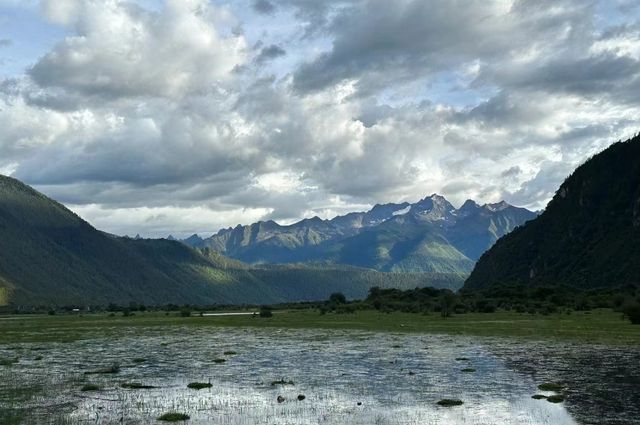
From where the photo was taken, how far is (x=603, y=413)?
115 ft

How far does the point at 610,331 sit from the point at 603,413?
2201 inches

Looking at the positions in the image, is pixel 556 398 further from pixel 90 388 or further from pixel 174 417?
pixel 90 388

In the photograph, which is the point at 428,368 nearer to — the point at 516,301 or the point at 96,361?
the point at 96,361

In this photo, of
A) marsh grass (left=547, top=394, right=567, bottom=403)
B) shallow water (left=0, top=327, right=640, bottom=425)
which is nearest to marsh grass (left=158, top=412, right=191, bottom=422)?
shallow water (left=0, top=327, right=640, bottom=425)

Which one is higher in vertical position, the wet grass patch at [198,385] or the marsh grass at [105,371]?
the marsh grass at [105,371]

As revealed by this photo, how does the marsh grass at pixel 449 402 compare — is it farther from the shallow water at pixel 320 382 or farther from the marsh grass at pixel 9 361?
the marsh grass at pixel 9 361

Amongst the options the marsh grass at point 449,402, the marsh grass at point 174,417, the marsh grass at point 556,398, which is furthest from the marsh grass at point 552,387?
the marsh grass at point 174,417

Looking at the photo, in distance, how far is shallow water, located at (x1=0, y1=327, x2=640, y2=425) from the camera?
35.4 meters

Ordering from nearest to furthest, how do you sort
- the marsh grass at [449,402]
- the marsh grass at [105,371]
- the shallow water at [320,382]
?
the shallow water at [320,382] → the marsh grass at [449,402] → the marsh grass at [105,371]

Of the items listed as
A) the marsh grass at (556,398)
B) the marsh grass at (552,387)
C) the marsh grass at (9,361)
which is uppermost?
the marsh grass at (9,361)

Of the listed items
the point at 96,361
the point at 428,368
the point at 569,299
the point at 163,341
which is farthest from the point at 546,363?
the point at 569,299

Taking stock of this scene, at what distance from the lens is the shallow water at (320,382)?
3538 centimetres

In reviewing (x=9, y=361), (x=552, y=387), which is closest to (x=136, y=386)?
(x=9, y=361)

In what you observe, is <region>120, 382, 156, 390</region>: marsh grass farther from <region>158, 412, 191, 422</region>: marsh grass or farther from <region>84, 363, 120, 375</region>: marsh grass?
<region>158, 412, 191, 422</region>: marsh grass
